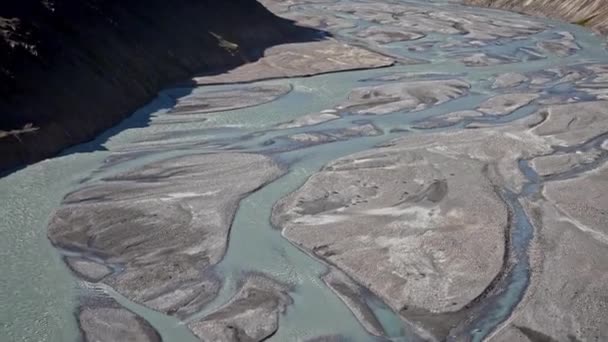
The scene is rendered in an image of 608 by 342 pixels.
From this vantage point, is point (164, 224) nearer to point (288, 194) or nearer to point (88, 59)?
point (288, 194)

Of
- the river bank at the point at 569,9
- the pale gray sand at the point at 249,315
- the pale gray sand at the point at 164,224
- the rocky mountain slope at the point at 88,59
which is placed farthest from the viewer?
the river bank at the point at 569,9

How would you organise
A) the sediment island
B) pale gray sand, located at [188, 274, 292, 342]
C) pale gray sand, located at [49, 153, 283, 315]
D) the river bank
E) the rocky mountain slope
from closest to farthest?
pale gray sand, located at [188, 274, 292, 342] → the sediment island → pale gray sand, located at [49, 153, 283, 315] → the rocky mountain slope → the river bank

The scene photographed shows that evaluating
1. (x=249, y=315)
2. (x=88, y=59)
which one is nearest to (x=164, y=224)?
(x=249, y=315)

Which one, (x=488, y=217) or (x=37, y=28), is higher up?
(x=37, y=28)

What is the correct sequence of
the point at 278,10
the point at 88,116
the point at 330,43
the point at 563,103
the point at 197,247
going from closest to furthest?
the point at 197,247 → the point at 88,116 → the point at 563,103 → the point at 330,43 → the point at 278,10

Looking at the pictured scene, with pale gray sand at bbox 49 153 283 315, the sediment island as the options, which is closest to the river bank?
the sediment island

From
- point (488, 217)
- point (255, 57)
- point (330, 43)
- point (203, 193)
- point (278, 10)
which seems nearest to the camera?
point (488, 217)

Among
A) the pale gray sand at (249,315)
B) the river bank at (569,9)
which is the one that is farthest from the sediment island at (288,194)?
the river bank at (569,9)

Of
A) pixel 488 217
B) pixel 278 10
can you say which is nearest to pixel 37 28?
pixel 488 217

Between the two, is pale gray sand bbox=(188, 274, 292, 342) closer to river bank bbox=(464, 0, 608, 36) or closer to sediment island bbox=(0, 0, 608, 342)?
sediment island bbox=(0, 0, 608, 342)

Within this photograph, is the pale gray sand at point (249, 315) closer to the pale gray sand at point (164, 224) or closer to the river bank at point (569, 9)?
the pale gray sand at point (164, 224)

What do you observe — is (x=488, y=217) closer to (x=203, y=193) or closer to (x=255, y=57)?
(x=203, y=193)
